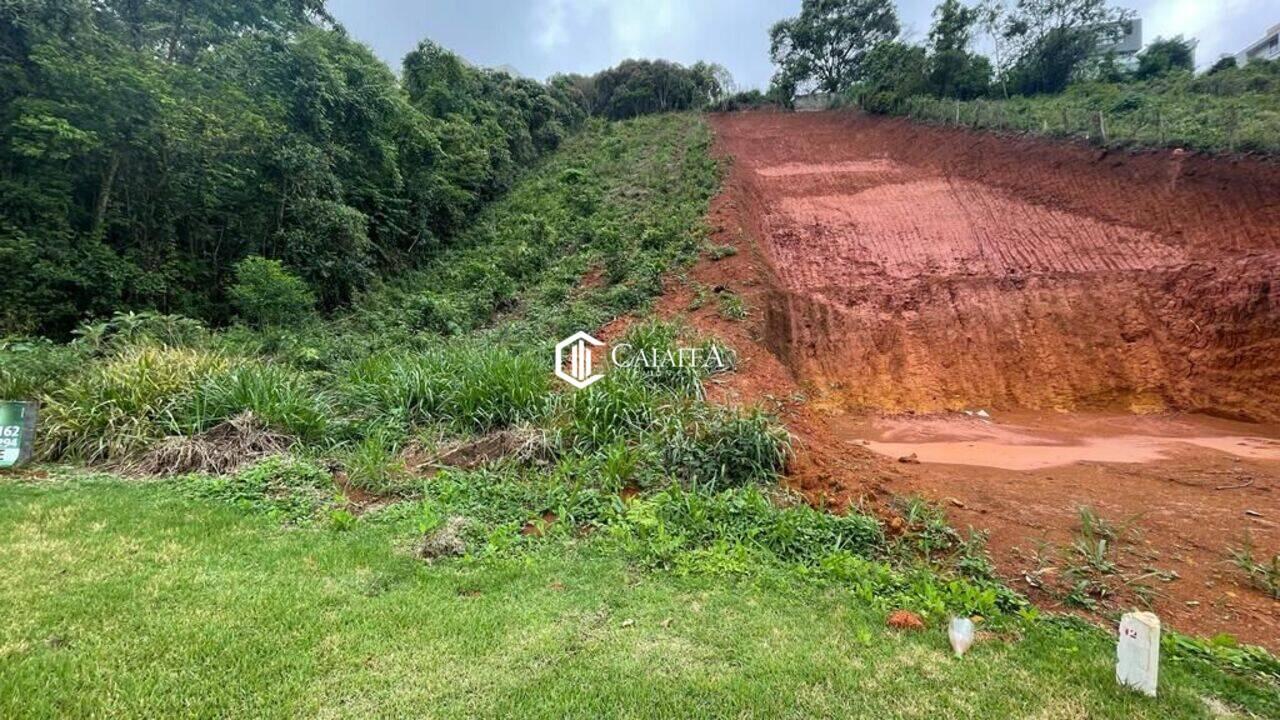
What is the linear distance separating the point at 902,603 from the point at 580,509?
2.16 metres

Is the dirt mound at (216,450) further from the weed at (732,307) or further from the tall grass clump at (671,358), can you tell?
the weed at (732,307)

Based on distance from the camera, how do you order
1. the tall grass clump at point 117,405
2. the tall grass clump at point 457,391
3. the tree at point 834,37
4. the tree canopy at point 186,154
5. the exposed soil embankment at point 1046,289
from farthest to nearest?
1. the tree at point 834,37
2. the exposed soil embankment at point 1046,289
3. the tree canopy at point 186,154
4. the tall grass clump at point 457,391
5. the tall grass clump at point 117,405

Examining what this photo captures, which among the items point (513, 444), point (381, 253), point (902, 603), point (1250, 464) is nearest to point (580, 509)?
point (513, 444)

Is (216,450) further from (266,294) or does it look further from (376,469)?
(266,294)

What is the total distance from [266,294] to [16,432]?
236 inches

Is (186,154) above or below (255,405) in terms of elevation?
above

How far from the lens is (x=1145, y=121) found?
500 inches

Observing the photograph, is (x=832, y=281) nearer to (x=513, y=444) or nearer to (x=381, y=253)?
(x=513, y=444)

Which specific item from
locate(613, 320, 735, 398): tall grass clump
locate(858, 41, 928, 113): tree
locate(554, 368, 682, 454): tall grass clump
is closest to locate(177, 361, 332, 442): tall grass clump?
locate(554, 368, 682, 454): tall grass clump

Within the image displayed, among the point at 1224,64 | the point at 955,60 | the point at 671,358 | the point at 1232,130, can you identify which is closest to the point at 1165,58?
the point at 1224,64

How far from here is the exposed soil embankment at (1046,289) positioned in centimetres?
840

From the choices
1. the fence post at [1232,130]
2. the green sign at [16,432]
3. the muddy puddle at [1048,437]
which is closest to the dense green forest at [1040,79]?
the fence post at [1232,130]

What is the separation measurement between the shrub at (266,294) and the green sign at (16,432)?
5.64 metres

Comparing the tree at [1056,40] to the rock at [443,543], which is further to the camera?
the tree at [1056,40]
